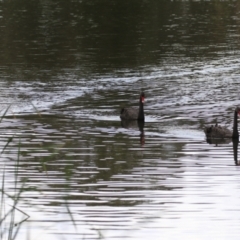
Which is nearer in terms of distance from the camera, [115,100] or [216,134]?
[216,134]

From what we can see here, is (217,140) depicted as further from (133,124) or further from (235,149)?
(133,124)

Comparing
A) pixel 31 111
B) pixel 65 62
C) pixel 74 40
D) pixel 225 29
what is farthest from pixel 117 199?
pixel 225 29

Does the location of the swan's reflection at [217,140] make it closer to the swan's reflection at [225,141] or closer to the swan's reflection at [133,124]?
the swan's reflection at [225,141]

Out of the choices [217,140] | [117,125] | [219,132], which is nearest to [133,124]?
[117,125]

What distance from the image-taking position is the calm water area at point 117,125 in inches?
532

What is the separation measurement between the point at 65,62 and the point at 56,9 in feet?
74.1

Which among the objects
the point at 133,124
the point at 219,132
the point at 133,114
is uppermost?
the point at 219,132

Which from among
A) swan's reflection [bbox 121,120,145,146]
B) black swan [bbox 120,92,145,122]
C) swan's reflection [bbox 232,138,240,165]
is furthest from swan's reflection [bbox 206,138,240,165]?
black swan [bbox 120,92,145,122]

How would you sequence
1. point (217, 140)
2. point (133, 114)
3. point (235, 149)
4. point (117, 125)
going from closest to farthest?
point (235, 149)
point (217, 140)
point (117, 125)
point (133, 114)

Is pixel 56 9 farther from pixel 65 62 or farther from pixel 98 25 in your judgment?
pixel 65 62

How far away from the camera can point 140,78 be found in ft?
105

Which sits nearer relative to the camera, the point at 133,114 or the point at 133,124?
the point at 133,124

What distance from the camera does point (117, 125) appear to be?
2341cm

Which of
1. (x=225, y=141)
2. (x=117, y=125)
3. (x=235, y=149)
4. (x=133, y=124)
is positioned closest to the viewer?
(x=235, y=149)
